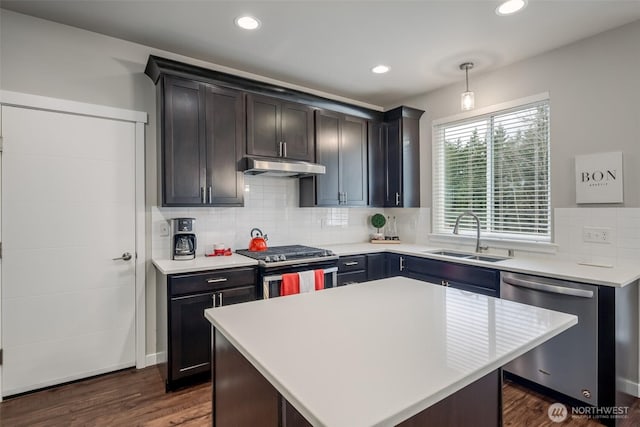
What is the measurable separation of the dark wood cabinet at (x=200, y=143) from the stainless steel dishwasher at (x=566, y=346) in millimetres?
2464

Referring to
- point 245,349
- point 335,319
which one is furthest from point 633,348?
point 245,349

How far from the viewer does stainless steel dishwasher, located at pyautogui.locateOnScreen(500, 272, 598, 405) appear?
2.12 metres

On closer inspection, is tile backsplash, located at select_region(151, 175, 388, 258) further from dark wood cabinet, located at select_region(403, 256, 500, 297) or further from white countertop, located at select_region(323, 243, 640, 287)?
white countertop, located at select_region(323, 243, 640, 287)

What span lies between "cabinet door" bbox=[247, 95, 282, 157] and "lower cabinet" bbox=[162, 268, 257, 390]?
119cm

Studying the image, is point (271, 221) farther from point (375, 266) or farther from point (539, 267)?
point (539, 267)

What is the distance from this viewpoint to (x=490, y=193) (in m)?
3.41

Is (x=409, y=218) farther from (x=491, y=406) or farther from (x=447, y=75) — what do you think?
(x=491, y=406)

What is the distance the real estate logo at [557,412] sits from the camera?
212cm

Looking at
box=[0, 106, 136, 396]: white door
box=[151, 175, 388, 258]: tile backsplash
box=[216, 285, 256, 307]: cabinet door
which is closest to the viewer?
box=[0, 106, 136, 396]: white door

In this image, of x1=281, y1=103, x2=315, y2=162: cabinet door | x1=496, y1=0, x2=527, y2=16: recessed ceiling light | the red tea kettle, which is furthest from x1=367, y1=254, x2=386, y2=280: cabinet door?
x1=496, y1=0, x2=527, y2=16: recessed ceiling light

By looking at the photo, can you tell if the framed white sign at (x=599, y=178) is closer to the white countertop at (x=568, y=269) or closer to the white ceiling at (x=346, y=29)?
the white countertop at (x=568, y=269)

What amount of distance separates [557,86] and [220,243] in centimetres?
333

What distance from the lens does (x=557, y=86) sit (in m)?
2.87

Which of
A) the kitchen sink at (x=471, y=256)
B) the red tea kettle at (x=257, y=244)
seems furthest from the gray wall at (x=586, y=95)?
the red tea kettle at (x=257, y=244)
